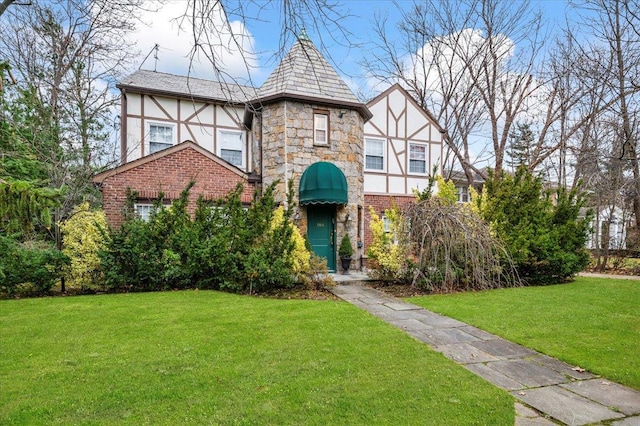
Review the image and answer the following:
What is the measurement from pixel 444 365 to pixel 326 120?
32.5 feet

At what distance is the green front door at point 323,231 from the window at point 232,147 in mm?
4479

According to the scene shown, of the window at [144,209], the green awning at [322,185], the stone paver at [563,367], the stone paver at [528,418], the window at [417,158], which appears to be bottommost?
the stone paver at [563,367]

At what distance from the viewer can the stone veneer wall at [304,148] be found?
40.5 feet

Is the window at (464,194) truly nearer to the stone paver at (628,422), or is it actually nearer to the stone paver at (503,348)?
the stone paver at (503,348)

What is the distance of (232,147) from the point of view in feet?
49.8

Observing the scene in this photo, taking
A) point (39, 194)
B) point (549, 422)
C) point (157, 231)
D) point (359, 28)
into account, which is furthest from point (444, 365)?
point (157, 231)

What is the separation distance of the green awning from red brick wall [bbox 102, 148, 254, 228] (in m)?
2.14

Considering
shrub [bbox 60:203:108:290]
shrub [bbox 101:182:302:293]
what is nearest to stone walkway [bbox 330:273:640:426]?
shrub [bbox 101:182:302:293]

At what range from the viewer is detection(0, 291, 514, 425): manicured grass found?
335 centimetres

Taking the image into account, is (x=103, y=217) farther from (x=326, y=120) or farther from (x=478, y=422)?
(x=478, y=422)

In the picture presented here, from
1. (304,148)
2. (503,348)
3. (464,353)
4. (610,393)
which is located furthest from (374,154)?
(610,393)

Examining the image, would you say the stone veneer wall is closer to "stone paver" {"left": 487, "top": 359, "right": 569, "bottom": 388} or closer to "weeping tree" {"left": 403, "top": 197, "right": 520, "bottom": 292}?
"weeping tree" {"left": 403, "top": 197, "right": 520, "bottom": 292}

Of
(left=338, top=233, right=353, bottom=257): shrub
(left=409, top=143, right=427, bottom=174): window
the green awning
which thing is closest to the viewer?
the green awning

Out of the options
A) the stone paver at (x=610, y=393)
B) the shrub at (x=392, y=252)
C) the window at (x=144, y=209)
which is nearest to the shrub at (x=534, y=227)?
the shrub at (x=392, y=252)
